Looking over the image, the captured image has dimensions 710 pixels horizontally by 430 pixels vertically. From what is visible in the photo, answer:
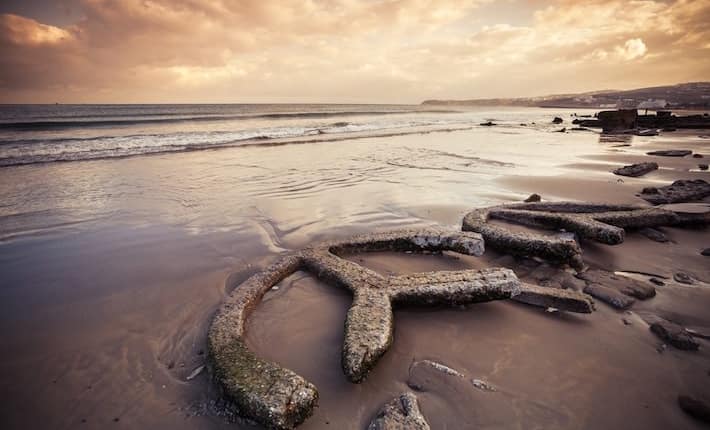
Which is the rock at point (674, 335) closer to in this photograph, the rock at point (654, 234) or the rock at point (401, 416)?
the rock at point (401, 416)

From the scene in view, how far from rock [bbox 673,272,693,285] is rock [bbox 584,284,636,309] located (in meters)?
0.91

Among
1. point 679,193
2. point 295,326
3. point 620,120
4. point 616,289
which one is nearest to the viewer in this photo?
point 295,326

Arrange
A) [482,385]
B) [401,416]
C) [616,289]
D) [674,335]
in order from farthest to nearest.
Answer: [616,289], [674,335], [482,385], [401,416]

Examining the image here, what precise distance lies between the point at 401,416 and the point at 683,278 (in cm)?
379

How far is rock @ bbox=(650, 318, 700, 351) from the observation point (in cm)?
254

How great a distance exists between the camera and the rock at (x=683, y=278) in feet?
11.5

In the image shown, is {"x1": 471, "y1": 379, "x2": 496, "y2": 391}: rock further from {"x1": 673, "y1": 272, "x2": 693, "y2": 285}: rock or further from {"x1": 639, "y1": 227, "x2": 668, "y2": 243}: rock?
{"x1": 639, "y1": 227, "x2": 668, "y2": 243}: rock

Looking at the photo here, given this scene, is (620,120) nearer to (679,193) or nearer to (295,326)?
(679,193)

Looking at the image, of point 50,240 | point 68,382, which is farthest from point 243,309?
point 50,240

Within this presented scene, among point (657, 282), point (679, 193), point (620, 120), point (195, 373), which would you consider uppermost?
point (620, 120)

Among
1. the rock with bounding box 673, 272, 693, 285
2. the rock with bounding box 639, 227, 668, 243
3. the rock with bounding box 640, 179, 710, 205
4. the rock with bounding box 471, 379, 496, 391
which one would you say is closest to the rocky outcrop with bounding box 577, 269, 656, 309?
the rock with bounding box 673, 272, 693, 285

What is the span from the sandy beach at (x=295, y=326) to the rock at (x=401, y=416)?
128 millimetres

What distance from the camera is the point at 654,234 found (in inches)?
183

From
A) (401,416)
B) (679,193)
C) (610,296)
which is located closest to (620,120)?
(679,193)
